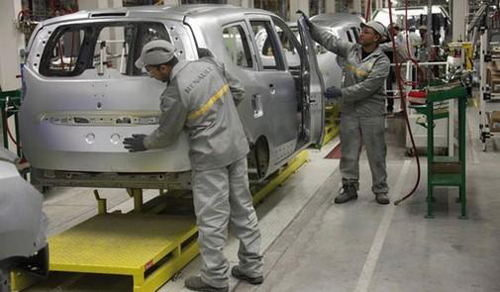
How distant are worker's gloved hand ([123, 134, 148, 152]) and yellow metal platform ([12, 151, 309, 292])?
0.72 metres

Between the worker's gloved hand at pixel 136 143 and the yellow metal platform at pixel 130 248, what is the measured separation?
72 cm

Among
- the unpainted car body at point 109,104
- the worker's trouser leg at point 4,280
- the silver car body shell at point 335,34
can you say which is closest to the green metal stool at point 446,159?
the unpainted car body at point 109,104

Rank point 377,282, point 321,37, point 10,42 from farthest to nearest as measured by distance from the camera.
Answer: point 10,42, point 321,37, point 377,282

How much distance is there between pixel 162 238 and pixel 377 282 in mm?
1585

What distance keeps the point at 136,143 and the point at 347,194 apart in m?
2.92

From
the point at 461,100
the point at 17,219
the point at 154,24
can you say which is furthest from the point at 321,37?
the point at 17,219

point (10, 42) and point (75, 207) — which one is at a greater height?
point (10, 42)

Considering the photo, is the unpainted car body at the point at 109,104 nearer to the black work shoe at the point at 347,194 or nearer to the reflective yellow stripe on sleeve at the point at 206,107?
the reflective yellow stripe on sleeve at the point at 206,107

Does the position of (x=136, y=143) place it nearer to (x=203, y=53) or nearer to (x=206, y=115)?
(x=206, y=115)

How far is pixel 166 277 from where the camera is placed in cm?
459

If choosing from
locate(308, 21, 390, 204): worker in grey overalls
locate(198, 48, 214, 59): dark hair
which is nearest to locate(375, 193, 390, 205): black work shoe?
locate(308, 21, 390, 204): worker in grey overalls

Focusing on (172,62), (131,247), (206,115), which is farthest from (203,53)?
(131,247)

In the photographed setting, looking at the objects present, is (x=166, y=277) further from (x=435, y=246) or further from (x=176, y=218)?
(x=435, y=246)

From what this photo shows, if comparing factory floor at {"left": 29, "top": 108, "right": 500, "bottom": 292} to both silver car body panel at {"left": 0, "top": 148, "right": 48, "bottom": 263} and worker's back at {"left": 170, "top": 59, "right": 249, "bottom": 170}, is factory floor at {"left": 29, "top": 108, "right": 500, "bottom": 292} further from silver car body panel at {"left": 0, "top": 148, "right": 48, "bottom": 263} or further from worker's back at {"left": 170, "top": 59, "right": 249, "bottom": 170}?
silver car body panel at {"left": 0, "top": 148, "right": 48, "bottom": 263}
